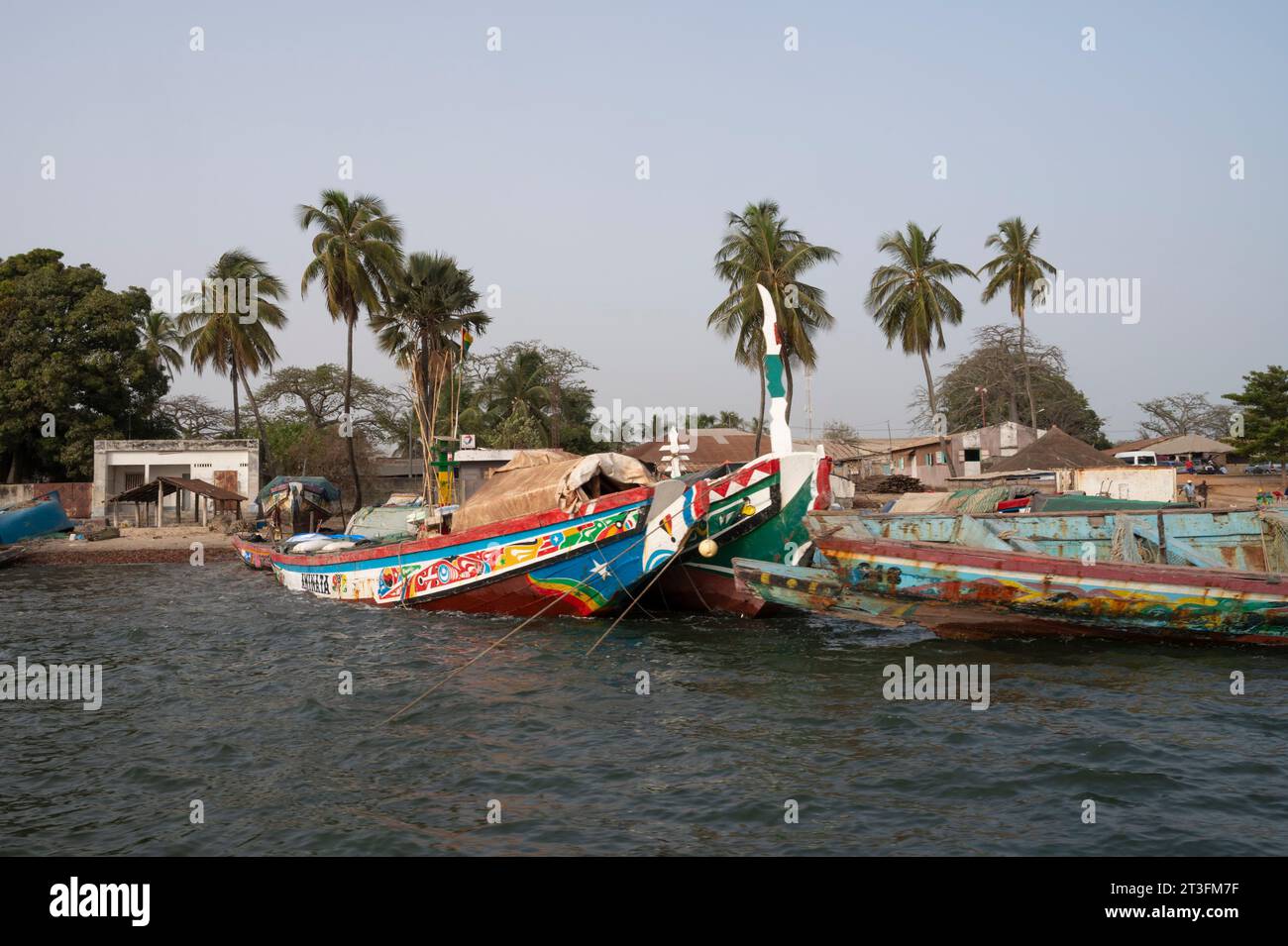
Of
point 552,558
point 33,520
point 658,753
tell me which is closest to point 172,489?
point 33,520

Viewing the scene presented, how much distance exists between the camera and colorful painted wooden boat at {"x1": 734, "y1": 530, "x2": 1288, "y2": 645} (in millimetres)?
9578

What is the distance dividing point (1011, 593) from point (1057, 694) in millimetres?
1806

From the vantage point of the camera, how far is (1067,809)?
598 cm

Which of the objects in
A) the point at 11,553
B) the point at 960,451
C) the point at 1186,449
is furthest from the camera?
the point at 1186,449

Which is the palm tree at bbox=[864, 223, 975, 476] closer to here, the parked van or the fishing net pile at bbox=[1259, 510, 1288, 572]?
the parked van

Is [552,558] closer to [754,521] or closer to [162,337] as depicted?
[754,521]

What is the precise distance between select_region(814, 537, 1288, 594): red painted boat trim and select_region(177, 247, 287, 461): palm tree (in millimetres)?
35150

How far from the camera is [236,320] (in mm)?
40656

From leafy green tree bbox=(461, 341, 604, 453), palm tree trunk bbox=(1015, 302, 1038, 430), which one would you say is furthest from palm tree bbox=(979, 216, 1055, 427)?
leafy green tree bbox=(461, 341, 604, 453)

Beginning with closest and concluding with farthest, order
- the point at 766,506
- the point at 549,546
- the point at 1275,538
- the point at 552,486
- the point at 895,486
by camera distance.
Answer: the point at 1275,538
the point at 766,506
the point at 549,546
the point at 552,486
the point at 895,486

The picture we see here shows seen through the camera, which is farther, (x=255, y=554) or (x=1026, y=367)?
(x=1026, y=367)

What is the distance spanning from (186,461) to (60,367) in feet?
21.0

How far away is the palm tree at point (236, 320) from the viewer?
133 feet

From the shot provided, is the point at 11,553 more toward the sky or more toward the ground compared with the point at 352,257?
more toward the ground
